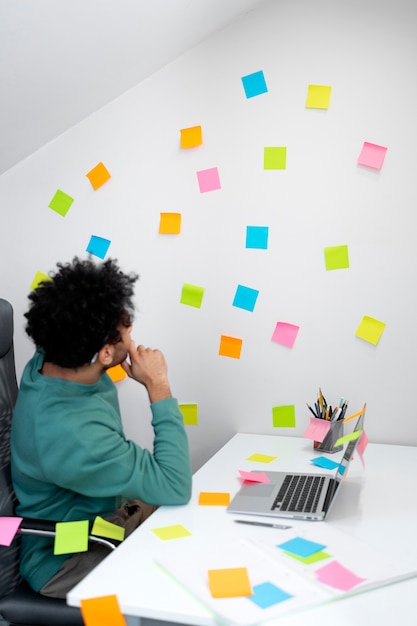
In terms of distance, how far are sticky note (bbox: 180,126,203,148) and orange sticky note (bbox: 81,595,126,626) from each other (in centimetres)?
151

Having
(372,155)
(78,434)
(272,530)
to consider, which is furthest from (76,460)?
(372,155)

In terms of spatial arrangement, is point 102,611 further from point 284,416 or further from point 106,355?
point 284,416

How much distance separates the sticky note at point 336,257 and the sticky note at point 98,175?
806 mm

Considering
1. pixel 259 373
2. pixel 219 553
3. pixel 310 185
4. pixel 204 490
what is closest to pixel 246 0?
pixel 310 185

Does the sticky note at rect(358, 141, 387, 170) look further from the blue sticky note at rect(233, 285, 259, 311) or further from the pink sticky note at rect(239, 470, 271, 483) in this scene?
the pink sticky note at rect(239, 470, 271, 483)

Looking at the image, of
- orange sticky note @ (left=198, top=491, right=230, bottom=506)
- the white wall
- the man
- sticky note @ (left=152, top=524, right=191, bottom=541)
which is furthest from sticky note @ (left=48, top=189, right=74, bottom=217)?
sticky note @ (left=152, top=524, right=191, bottom=541)

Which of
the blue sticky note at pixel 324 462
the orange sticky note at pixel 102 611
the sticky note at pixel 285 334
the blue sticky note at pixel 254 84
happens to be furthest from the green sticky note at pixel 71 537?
the blue sticky note at pixel 254 84

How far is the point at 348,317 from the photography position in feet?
6.75

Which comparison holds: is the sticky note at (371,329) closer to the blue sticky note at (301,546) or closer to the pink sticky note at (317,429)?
the pink sticky note at (317,429)

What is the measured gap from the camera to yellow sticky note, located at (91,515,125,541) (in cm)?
149

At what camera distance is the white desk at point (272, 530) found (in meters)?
1.03

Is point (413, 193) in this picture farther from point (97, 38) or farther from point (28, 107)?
point (28, 107)

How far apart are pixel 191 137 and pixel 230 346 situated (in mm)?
716

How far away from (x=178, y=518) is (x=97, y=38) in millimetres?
1383
